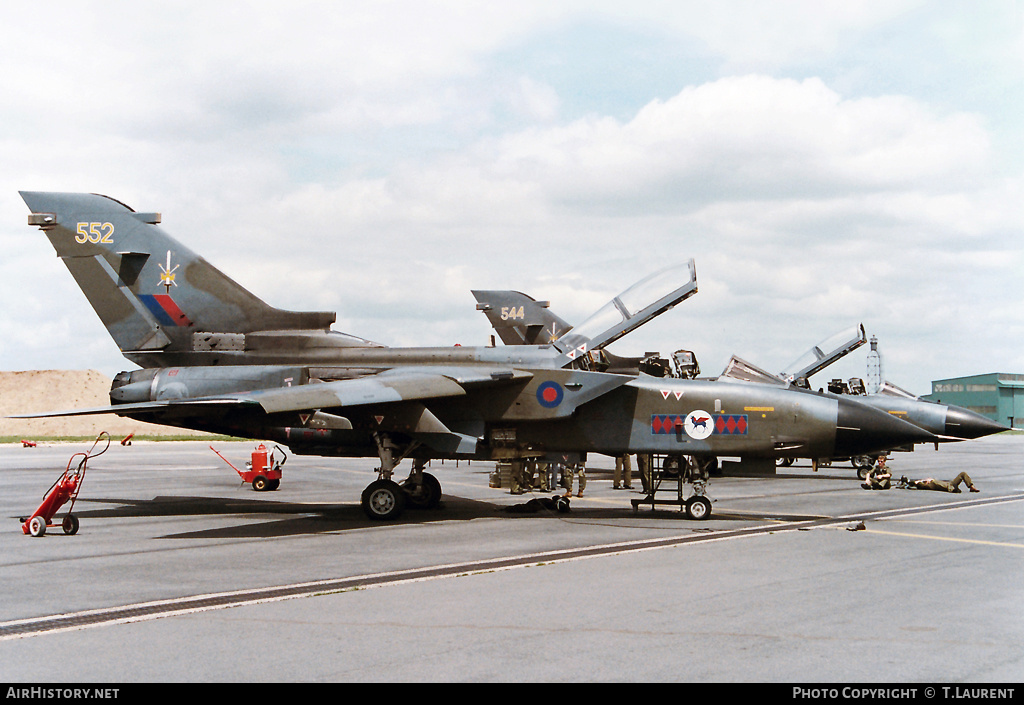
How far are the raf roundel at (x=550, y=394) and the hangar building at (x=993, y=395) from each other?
100839mm

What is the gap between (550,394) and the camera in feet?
46.5

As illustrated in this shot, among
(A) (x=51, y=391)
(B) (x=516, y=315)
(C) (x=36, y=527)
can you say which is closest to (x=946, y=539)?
(C) (x=36, y=527)

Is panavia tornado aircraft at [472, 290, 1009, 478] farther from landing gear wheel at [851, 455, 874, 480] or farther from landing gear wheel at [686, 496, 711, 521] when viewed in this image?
landing gear wheel at [686, 496, 711, 521]

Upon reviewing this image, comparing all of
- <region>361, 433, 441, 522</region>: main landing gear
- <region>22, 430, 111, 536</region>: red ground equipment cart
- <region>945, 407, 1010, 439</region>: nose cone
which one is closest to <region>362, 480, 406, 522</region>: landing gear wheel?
<region>361, 433, 441, 522</region>: main landing gear

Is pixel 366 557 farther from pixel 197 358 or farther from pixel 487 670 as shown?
pixel 197 358

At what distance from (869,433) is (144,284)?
13212mm

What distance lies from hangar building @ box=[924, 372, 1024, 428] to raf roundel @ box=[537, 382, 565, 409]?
101 m

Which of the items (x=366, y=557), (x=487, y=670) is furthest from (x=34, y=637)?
(x=366, y=557)

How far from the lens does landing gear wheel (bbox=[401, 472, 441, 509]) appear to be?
1581 centimetres

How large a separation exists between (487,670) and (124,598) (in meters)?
4.08

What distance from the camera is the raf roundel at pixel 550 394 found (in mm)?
14164

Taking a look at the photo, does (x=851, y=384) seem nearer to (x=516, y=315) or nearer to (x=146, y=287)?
(x=516, y=315)

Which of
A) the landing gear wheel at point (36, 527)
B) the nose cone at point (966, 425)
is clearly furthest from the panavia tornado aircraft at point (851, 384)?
the landing gear wheel at point (36, 527)
